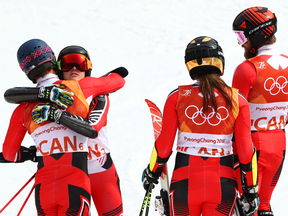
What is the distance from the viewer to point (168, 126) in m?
2.69

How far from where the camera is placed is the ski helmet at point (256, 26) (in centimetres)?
348

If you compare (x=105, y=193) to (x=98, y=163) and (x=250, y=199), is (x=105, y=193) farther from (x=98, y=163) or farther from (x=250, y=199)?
(x=250, y=199)

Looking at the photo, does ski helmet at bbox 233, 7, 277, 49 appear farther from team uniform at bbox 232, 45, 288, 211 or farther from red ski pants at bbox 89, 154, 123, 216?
red ski pants at bbox 89, 154, 123, 216

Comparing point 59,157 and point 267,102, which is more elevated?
point 267,102

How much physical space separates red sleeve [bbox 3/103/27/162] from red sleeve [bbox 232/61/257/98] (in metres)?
1.97

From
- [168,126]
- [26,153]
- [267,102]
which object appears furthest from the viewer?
[267,102]

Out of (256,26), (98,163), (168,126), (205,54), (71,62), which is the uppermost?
(256,26)

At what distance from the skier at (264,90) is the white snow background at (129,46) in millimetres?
1786

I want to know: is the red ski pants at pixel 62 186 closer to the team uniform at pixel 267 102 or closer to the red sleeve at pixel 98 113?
the red sleeve at pixel 98 113

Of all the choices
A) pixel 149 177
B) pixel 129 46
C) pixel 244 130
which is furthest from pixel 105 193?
pixel 129 46

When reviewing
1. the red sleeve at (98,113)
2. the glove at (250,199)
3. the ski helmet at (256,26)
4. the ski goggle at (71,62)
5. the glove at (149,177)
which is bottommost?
the glove at (250,199)

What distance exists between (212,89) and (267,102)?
3.38 ft

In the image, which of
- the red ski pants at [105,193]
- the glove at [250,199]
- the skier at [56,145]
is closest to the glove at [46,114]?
the skier at [56,145]

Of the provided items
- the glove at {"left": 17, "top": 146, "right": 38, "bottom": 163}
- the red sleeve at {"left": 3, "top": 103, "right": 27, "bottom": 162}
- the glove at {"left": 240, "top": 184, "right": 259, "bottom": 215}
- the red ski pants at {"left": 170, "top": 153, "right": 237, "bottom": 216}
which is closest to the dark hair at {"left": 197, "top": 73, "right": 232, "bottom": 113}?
the red ski pants at {"left": 170, "top": 153, "right": 237, "bottom": 216}
